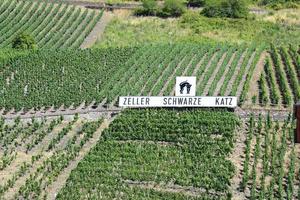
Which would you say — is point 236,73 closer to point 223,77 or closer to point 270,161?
point 223,77

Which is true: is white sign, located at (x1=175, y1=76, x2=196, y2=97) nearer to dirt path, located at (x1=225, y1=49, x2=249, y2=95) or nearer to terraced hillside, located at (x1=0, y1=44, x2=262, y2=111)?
terraced hillside, located at (x1=0, y1=44, x2=262, y2=111)

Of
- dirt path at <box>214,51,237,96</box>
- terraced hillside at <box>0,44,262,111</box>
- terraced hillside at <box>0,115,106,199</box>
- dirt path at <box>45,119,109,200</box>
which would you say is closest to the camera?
dirt path at <box>45,119,109,200</box>

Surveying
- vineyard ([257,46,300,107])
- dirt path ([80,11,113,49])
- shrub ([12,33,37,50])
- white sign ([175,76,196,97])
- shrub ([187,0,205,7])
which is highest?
shrub ([187,0,205,7])

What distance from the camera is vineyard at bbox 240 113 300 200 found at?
122 ft

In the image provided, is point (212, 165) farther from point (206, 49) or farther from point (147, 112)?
point (206, 49)

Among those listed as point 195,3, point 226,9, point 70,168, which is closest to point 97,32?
point 226,9

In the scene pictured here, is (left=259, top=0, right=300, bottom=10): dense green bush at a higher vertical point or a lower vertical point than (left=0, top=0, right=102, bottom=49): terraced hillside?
higher

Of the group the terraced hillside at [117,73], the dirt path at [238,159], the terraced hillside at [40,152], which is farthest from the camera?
the terraced hillside at [117,73]

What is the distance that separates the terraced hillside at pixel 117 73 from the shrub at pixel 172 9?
15133mm

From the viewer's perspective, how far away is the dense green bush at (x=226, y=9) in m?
77.6

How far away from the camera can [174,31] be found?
72500 mm

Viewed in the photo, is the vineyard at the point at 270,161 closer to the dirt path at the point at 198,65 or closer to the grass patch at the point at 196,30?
the dirt path at the point at 198,65

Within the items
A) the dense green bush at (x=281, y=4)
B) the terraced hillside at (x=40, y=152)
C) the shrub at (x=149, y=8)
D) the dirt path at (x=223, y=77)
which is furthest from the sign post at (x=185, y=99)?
the dense green bush at (x=281, y=4)

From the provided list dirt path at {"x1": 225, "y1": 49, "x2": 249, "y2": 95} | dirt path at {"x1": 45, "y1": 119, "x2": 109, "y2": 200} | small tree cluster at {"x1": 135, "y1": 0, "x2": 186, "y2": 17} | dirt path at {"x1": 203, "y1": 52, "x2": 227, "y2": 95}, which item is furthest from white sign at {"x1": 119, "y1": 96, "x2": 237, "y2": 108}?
small tree cluster at {"x1": 135, "y1": 0, "x2": 186, "y2": 17}
